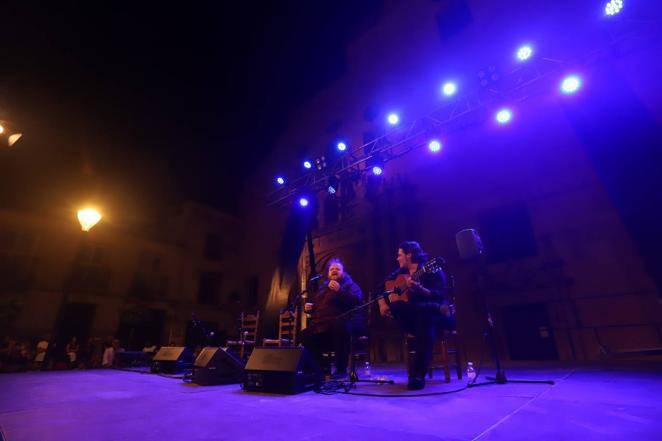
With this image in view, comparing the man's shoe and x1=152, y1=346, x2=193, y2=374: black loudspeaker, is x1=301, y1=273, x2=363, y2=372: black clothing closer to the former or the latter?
the man's shoe

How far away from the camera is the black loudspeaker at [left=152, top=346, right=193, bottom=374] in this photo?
5629mm

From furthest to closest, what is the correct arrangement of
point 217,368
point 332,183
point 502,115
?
point 332,183, point 502,115, point 217,368

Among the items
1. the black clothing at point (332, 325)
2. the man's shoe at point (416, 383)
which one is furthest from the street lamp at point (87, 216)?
the man's shoe at point (416, 383)

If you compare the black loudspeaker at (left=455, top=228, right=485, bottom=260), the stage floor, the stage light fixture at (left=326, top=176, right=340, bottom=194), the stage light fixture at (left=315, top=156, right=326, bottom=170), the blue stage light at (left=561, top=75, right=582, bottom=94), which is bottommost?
the stage floor

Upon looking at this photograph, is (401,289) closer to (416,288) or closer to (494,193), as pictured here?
(416,288)

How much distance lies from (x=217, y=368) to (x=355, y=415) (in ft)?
8.85

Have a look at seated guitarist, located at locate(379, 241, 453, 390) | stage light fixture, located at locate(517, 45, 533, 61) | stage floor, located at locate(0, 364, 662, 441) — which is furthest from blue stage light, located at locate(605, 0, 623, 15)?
stage floor, located at locate(0, 364, 662, 441)

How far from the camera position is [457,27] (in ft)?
30.7

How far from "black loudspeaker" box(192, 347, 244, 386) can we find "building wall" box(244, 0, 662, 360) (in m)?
5.35

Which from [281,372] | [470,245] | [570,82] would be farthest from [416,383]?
[570,82]

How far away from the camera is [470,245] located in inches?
139

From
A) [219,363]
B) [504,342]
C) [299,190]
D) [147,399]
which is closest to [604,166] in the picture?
[504,342]

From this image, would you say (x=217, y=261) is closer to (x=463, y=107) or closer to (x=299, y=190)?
(x=299, y=190)

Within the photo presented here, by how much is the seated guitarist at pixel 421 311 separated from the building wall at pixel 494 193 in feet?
14.0
